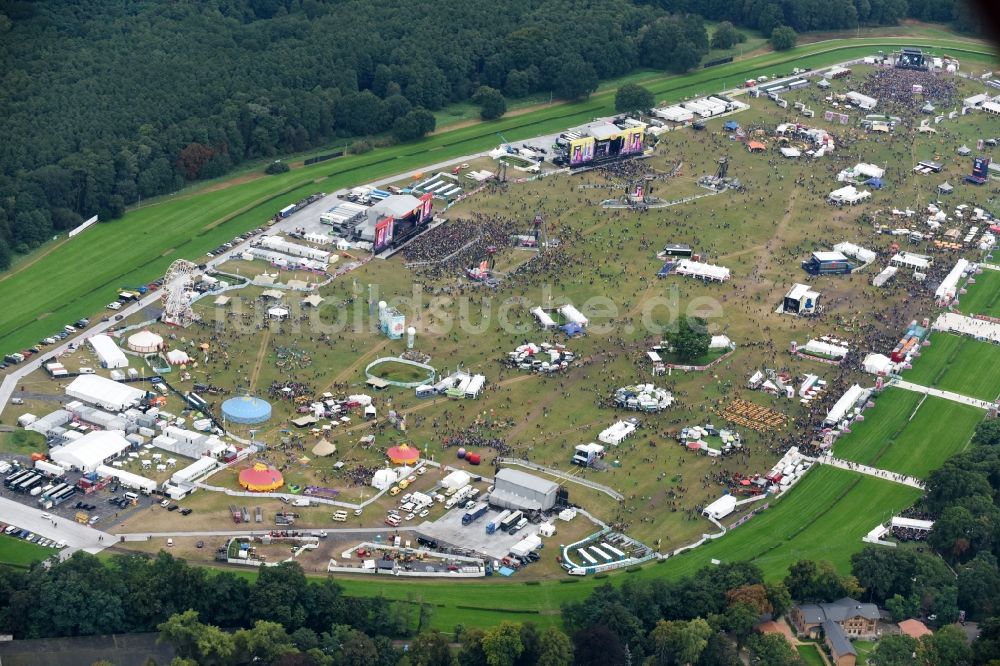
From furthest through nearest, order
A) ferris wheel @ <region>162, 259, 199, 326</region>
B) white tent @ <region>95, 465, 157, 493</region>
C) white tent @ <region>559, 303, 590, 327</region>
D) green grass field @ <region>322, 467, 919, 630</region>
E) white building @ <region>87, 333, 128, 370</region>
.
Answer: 1. white tent @ <region>559, 303, 590, 327</region>
2. ferris wheel @ <region>162, 259, 199, 326</region>
3. white building @ <region>87, 333, 128, 370</region>
4. white tent @ <region>95, 465, 157, 493</region>
5. green grass field @ <region>322, 467, 919, 630</region>

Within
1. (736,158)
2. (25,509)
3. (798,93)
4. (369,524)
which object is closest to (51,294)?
(25,509)

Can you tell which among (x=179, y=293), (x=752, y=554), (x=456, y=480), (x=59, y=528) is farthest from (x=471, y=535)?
(x=179, y=293)

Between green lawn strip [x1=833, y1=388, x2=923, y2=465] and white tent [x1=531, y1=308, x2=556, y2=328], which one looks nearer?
green lawn strip [x1=833, y1=388, x2=923, y2=465]

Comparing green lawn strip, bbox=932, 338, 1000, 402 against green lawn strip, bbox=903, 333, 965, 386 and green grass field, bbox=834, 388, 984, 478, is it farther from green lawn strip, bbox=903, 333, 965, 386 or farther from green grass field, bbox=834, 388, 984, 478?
green grass field, bbox=834, 388, 984, 478

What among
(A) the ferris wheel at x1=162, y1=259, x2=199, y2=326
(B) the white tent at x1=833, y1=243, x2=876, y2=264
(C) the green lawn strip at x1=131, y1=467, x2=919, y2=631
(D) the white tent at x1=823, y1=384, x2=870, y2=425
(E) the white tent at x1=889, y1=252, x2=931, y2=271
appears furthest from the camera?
(B) the white tent at x1=833, y1=243, x2=876, y2=264

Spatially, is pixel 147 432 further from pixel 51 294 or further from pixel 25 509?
pixel 51 294

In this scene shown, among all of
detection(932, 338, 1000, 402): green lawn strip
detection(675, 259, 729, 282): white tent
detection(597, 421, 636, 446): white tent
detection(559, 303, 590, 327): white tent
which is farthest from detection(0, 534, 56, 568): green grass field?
detection(932, 338, 1000, 402): green lawn strip

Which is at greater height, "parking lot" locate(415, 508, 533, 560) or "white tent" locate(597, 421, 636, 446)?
"parking lot" locate(415, 508, 533, 560)
